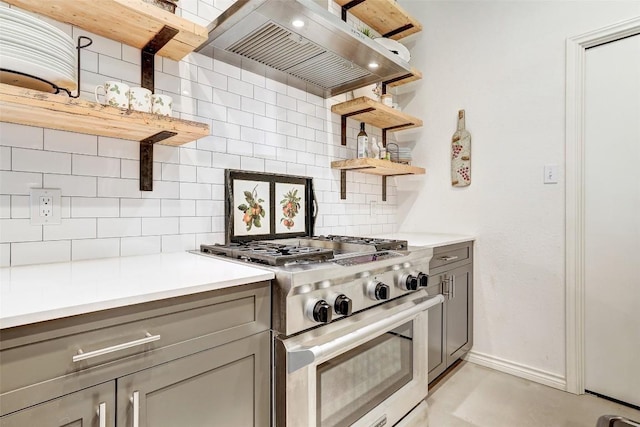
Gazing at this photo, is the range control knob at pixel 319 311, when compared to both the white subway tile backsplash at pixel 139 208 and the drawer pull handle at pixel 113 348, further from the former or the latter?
the white subway tile backsplash at pixel 139 208

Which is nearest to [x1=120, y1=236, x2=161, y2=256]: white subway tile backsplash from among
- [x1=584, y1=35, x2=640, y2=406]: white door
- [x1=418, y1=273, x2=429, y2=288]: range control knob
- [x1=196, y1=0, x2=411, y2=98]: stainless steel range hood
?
[x1=196, y1=0, x2=411, y2=98]: stainless steel range hood

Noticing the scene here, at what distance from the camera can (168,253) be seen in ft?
5.03

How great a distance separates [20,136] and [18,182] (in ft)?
0.53

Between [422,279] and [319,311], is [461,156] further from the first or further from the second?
[319,311]

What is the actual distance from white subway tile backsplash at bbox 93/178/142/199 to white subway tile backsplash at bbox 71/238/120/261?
0.19 metres

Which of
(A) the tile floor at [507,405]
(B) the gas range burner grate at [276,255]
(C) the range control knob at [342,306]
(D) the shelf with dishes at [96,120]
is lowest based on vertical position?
(A) the tile floor at [507,405]

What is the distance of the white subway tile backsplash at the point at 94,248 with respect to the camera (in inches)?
51.4

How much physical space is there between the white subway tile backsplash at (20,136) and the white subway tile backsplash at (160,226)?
18.2 inches

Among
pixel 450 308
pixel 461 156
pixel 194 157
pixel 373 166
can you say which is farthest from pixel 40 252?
pixel 461 156

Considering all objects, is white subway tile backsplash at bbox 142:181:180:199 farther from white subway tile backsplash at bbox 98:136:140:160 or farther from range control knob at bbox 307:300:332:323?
range control knob at bbox 307:300:332:323

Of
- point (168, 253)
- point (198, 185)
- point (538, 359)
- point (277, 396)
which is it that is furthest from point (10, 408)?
point (538, 359)

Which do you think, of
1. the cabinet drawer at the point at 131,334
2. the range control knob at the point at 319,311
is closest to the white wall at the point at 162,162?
the cabinet drawer at the point at 131,334

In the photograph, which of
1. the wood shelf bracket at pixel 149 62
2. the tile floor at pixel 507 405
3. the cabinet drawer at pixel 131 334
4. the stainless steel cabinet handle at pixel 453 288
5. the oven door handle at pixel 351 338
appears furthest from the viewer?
the stainless steel cabinet handle at pixel 453 288

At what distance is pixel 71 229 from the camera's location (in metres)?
1.29
